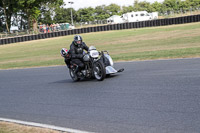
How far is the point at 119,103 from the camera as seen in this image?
694 cm

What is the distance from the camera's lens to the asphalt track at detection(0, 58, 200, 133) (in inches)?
211

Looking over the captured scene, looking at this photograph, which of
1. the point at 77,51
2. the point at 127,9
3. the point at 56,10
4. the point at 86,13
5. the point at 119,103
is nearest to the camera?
the point at 119,103

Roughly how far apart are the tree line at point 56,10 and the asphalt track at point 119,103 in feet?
161

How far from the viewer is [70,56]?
10.9m

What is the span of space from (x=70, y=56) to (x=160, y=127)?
20.7 ft

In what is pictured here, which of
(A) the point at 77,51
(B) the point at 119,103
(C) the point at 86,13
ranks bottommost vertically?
(B) the point at 119,103

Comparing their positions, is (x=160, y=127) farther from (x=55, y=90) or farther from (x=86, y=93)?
(x=55, y=90)

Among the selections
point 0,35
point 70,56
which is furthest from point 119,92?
point 0,35

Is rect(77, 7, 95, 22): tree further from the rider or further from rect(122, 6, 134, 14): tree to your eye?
the rider

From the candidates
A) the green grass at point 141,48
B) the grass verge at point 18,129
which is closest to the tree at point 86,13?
the green grass at point 141,48

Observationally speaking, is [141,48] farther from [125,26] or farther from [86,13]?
[86,13]

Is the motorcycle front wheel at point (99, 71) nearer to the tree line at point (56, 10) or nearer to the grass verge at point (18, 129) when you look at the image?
the grass verge at point (18, 129)

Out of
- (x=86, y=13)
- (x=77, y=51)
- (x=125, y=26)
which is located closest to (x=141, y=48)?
(x=77, y=51)

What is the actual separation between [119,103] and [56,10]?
215 ft
